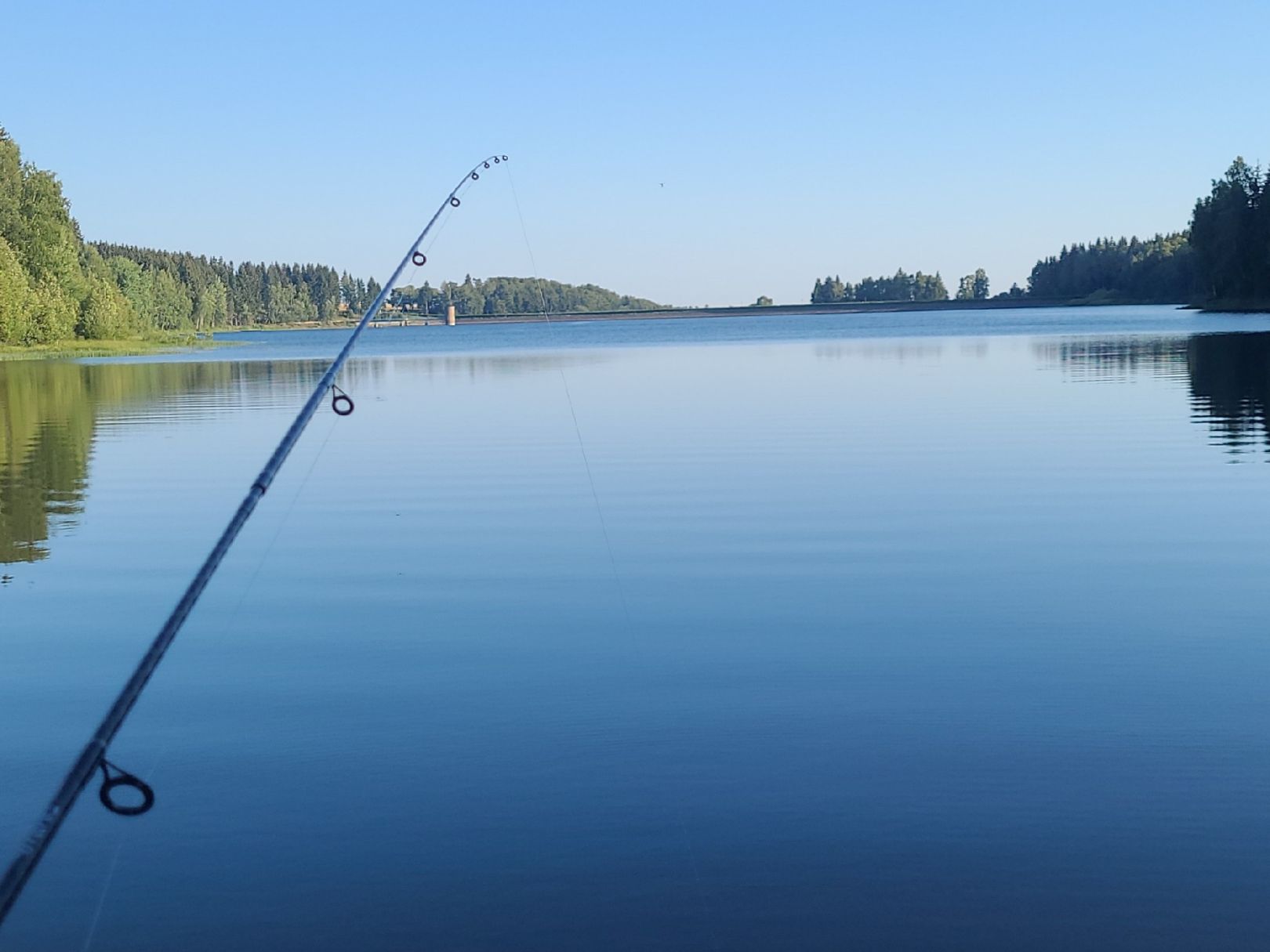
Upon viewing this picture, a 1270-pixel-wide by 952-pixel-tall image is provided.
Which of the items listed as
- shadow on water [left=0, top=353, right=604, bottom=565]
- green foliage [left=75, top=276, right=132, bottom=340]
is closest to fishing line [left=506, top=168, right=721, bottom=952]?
shadow on water [left=0, top=353, right=604, bottom=565]

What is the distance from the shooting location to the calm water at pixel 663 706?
474 cm

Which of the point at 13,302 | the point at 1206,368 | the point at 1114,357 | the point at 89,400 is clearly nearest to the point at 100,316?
the point at 13,302

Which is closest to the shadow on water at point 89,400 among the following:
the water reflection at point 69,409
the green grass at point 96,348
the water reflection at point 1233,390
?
the water reflection at point 69,409

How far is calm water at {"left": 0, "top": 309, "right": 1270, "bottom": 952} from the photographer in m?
4.74

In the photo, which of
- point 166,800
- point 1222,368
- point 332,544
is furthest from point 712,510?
point 1222,368

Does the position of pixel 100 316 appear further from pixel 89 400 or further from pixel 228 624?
pixel 228 624

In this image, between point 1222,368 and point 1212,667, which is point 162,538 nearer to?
point 1212,667

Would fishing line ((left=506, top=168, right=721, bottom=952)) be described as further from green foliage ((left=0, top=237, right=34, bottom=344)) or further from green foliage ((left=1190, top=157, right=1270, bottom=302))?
green foliage ((left=1190, top=157, right=1270, bottom=302))

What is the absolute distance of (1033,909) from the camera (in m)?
4.62

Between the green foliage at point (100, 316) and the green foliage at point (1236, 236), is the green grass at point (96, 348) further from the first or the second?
the green foliage at point (1236, 236)

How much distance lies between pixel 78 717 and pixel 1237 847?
5416mm

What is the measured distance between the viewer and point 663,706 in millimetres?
6988

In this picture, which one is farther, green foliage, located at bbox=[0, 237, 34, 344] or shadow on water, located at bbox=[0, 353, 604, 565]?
green foliage, located at bbox=[0, 237, 34, 344]

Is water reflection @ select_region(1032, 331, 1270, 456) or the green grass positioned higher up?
the green grass
